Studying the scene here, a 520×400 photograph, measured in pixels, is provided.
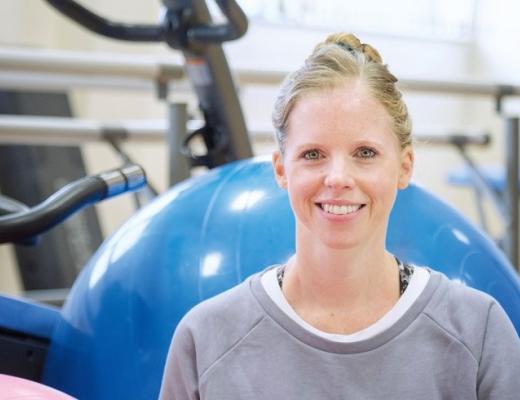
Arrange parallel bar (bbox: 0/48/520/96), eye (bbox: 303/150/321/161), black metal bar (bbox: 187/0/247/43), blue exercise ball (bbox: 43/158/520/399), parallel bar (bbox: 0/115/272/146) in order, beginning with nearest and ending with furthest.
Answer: eye (bbox: 303/150/321/161) < blue exercise ball (bbox: 43/158/520/399) < black metal bar (bbox: 187/0/247/43) < parallel bar (bbox: 0/48/520/96) < parallel bar (bbox: 0/115/272/146)

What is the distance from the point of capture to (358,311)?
964 millimetres

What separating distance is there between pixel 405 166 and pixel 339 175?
0.44 feet

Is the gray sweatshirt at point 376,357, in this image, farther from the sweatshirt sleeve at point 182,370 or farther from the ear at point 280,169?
the ear at point 280,169

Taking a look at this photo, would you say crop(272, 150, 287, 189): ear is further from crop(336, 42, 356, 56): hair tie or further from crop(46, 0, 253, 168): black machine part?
crop(46, 0, 253, 168): black machine part

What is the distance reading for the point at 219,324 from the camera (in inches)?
38.6

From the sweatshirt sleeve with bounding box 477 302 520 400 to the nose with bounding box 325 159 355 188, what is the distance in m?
0.23

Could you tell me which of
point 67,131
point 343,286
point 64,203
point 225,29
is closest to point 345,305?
point 343,286

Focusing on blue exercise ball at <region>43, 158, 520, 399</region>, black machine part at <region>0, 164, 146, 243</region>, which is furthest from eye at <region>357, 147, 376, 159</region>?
black machine part at <region>0, 164, 146, 243</region>

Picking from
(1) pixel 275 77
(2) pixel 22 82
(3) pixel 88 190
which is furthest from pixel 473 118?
(3) pixel 88 190

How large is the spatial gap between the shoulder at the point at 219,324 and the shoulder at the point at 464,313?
21cm

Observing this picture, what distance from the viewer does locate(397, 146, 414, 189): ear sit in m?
0.98

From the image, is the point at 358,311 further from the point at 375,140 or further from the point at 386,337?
the point at 375,140

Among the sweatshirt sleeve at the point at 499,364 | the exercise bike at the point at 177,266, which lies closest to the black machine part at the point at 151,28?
the exercise bike at the point at 177,266

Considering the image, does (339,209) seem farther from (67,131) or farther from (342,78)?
(67,131)
